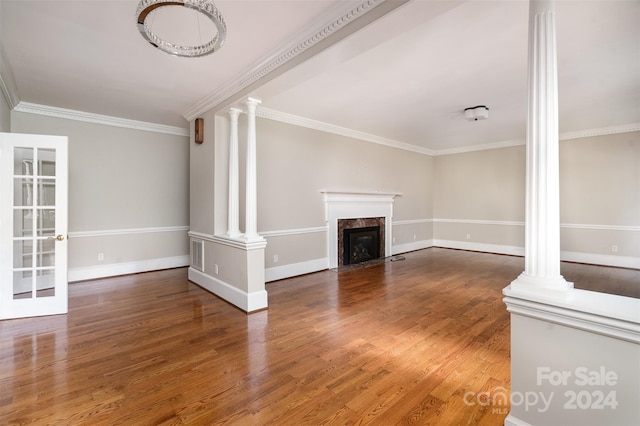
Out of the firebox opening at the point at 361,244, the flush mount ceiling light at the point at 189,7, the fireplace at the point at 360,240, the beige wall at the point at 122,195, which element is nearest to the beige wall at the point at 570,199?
the fireplace at the point at 360,240

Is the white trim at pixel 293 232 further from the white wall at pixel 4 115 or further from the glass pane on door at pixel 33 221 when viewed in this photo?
the white wall at pixel 4 115

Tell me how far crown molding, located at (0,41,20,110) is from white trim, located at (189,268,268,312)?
3.01 m

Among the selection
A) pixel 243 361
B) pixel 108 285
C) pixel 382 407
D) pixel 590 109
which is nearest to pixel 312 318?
pixel 243 361

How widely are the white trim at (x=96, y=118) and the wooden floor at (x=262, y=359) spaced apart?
254cm

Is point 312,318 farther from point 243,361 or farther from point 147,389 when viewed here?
point 147,389

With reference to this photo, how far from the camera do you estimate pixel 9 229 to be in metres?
3.13

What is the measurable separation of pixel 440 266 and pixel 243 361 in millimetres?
4398

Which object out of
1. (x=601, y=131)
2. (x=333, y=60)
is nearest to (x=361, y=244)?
(x=333, y=60)

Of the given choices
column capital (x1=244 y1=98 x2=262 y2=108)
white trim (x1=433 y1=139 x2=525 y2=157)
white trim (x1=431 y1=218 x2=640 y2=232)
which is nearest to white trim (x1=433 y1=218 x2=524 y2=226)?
white trim (x1=431 y1=218 x2=640 y2=232)

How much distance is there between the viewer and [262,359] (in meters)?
2.35

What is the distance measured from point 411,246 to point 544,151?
240 inches

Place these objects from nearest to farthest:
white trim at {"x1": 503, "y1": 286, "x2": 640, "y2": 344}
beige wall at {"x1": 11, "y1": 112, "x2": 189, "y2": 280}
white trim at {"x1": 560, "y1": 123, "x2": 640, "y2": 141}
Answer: white trim at {"x1": 503, "y1": 286, "x2": 640, "y2": 344} < beige wall at {"x1": 11, "y1": 112, "x2": 189, "y2": 280} < white trim at {"x1": 560, "y1": 123, "x2": 640, "y2": 141}

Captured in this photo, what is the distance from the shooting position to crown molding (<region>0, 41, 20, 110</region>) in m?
2.78

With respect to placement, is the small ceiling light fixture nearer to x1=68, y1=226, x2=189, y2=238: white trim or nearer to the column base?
the column base
